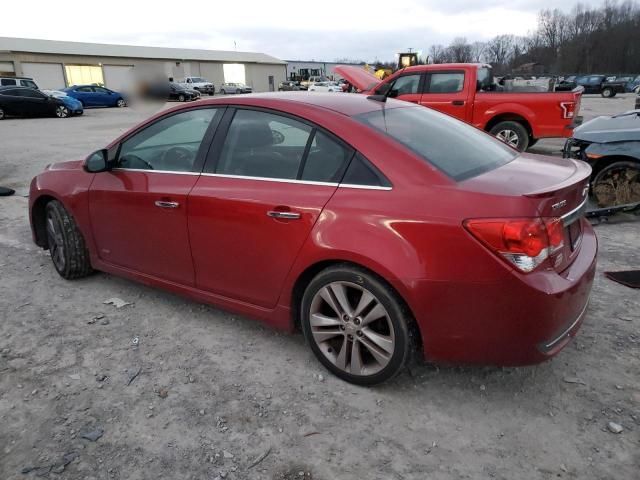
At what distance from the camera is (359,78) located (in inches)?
392

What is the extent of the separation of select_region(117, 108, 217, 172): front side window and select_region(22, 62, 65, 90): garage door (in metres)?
43.9

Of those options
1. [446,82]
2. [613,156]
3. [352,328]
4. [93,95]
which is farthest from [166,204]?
[93,95]

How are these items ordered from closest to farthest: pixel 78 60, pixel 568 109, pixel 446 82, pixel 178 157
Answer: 1. pixel 178 157
2. pixel 568 109
3. pixel 446 82
4. pixel 78 60

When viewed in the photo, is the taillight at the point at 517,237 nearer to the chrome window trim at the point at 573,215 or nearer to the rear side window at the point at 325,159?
the chrome window trim at the point at 573,215

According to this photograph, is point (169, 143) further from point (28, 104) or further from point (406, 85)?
point (28, 104)

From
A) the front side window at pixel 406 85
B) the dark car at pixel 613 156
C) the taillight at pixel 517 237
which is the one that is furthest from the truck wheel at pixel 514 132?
the taillight at pixel 517 237

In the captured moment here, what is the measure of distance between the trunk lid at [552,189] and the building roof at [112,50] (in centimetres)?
4773

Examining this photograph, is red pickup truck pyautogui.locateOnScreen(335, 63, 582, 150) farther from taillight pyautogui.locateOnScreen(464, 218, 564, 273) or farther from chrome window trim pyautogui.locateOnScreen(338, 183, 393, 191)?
taillight pyautogui.locateOnScreen(464, 218, 564, 273)

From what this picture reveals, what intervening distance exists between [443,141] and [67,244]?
319 cm

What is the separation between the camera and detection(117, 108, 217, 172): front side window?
3.28 m

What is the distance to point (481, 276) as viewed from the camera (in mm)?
2191

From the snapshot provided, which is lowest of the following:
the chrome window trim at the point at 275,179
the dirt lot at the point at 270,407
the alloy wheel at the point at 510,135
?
the dirt lot at the point at 270,407

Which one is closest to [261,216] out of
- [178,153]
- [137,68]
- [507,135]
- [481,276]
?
[178,153]

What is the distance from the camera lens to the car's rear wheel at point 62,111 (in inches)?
942
